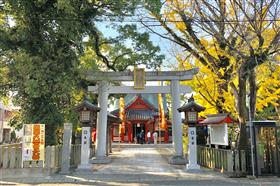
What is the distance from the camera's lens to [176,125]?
18.2 meters

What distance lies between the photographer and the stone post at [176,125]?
17.3 meters

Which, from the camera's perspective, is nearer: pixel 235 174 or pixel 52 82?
pixel 235 174

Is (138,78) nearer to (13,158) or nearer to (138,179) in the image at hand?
(138,179)

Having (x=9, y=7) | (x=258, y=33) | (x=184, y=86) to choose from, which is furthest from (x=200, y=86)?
(x=9, y=7)

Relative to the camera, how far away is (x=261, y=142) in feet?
39.9

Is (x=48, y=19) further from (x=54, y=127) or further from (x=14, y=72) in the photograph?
(x=54, y=127)

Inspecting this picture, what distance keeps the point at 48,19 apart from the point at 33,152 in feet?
20.0

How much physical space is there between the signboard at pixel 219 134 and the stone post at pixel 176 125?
243 centimetres

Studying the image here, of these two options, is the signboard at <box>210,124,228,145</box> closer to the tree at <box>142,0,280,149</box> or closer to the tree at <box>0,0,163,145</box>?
the tree at <box>142,0,280,149</box>

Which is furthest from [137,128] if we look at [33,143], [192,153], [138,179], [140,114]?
[138,179]

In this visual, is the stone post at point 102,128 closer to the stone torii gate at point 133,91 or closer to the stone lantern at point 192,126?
the stone torii gate at point 133,91

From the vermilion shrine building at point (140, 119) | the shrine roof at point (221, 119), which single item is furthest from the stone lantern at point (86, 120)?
the vermilion shrine building at point (140, 119)

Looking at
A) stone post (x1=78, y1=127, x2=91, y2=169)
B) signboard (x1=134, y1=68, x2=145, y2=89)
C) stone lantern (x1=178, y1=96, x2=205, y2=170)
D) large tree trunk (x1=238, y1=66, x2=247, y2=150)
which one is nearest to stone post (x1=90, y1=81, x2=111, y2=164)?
signboard (x1=134, y1=68, x2=145, y2=89)

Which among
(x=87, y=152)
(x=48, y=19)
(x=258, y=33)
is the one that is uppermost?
(x=48, y=19)
